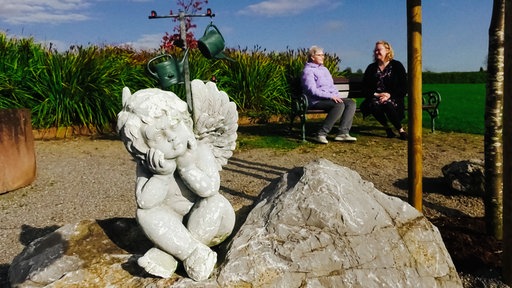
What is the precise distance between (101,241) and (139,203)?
57 centimetres

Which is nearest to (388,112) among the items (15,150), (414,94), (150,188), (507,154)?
(414,94)

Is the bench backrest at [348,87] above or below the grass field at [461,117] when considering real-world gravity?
above

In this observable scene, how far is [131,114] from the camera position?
2.20 metres

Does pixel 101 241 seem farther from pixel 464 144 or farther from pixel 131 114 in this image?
pixel 464 144

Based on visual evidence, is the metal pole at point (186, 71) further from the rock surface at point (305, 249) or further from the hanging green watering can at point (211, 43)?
the rock surface at point (305, 249)

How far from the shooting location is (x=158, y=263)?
2.20 m

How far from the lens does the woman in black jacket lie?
7695 millimetres

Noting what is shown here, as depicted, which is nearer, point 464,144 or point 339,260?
point 339,260

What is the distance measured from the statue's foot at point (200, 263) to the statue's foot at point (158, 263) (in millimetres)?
75

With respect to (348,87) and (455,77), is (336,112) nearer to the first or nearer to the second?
(348,87)

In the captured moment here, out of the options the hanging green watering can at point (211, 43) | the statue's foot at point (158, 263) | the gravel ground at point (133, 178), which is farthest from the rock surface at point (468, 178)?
the statue's foot at point (158, 263)

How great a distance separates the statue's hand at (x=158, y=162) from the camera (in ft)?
7.27

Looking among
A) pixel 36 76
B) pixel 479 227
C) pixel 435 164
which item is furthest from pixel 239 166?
pixel 36 76

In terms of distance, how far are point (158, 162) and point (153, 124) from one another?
0.62 feet
